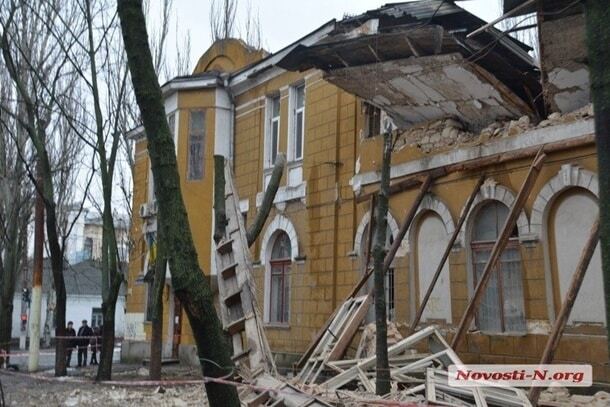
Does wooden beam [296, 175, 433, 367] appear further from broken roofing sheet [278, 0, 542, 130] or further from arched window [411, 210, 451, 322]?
broken roofing sheet [278, 0, 542, 130]

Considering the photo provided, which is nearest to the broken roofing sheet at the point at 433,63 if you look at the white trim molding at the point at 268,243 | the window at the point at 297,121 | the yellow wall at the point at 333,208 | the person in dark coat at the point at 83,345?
the yellow wall at the point at 333,208

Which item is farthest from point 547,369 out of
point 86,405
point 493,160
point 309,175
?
point 309,175

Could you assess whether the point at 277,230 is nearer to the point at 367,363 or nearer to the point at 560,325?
the point at 367,363

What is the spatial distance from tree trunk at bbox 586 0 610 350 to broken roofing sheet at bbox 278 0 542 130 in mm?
7356

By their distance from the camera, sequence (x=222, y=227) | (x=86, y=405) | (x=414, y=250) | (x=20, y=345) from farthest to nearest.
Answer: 1. (x=20, y=345)
2. (x=414, y=250)
3. (x=86, y=405)
4. (x=222, y=227)

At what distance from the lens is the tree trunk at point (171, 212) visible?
399 cm

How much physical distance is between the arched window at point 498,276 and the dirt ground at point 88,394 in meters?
5.16

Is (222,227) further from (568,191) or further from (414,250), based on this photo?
(568,191)

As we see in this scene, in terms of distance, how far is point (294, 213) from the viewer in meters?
16.2

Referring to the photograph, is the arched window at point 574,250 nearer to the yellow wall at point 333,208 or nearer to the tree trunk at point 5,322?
the yellow wall at point 333,208

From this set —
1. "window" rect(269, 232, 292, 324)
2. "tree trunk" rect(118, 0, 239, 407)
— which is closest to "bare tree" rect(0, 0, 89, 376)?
"window" rect(269, 232, 292, 324)

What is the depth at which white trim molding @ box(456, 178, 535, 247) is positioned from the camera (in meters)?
10.6

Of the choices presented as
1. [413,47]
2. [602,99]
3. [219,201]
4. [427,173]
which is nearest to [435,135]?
[427,173]

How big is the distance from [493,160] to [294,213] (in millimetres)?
6361
